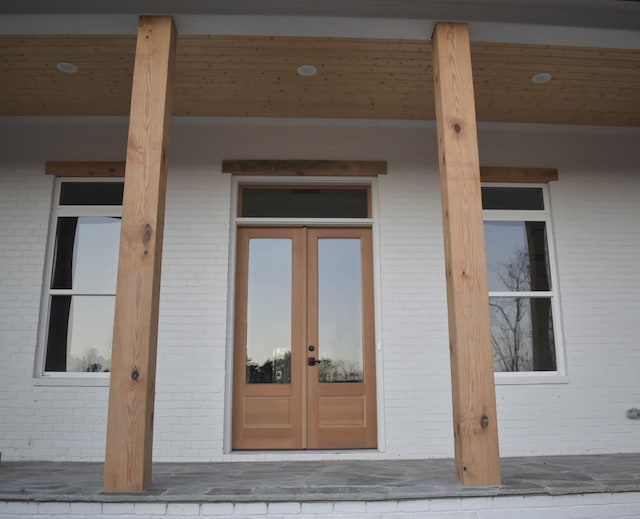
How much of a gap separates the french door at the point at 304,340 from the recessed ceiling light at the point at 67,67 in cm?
198

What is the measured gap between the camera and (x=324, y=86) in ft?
15.9

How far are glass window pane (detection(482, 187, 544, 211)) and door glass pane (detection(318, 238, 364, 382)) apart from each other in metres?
1.39

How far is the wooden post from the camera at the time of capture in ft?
10.8

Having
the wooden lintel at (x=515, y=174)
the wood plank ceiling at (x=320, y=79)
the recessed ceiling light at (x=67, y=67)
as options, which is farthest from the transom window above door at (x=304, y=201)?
the recessed ceiling light at (x=67, y=67)

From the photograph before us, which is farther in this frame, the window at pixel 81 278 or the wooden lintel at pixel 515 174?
the wooden lintel at pixel 515 174

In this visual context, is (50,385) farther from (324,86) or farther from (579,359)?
(579,359)

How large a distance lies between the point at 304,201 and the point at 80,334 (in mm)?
2417

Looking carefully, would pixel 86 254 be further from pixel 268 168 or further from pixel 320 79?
pixel 320 79

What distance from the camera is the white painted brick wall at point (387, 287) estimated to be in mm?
4945

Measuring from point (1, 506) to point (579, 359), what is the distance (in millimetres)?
4696

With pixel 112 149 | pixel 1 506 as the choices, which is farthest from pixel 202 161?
pixel 1 506

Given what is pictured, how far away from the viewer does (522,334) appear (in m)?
5.35

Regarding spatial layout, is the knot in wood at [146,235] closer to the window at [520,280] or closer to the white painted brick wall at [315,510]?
the white painted brick wall at [315,510]

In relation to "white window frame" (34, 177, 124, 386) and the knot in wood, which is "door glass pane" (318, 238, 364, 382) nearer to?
"white window frame" (34, 177, 124, 386)
